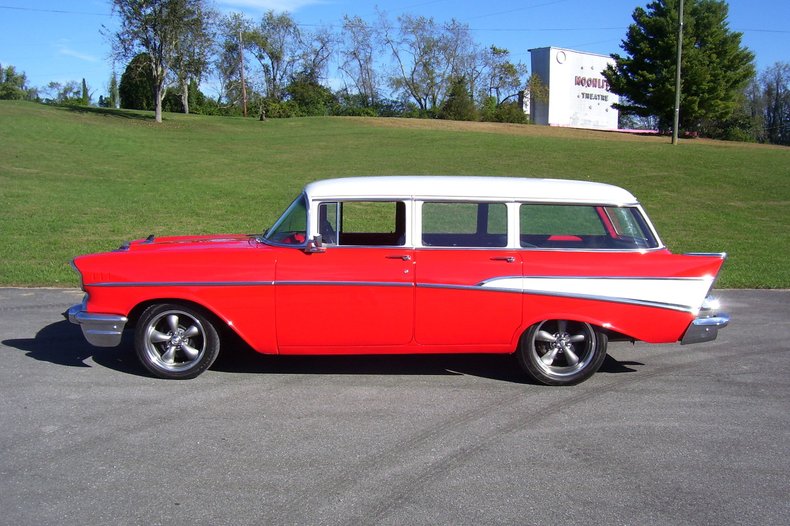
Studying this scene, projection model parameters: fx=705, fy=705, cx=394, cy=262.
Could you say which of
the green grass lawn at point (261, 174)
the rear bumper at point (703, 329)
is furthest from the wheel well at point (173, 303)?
the green grass lawn at point (261, 174)

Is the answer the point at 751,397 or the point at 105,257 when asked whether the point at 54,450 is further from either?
the point at 751,397

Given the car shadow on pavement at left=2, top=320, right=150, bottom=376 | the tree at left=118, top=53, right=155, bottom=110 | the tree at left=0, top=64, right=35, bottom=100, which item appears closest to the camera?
the car shadow on pavement at left=2, top=320, right=150, bottom=376

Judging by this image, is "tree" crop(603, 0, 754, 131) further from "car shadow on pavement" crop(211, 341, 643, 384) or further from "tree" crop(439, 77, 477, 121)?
"car shadow on pavement" crop(211, 341, 643, 384)

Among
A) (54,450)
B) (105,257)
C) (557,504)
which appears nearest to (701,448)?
(557,504)

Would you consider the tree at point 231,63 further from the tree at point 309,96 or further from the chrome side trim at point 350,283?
the chrome side trim at point 350,283

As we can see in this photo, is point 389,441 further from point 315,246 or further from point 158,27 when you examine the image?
point 158,27

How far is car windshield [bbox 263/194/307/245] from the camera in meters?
5.75

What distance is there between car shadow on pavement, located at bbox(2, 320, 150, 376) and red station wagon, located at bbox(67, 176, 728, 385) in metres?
0.54

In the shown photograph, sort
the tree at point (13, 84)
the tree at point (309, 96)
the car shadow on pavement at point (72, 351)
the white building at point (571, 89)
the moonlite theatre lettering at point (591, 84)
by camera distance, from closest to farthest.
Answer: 1. the car shadow on pavement at point (72, 351)
2. the tree at point (309, 96)
3. the white building at point (571, 89)
4. the moonlite theatre lettering at point (591, 84)
5. the tree at point (13, 84)

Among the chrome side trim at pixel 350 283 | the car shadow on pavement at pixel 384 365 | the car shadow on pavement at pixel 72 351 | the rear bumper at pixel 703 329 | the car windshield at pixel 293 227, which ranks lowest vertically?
the car shadow on pavement at pixel 384 365

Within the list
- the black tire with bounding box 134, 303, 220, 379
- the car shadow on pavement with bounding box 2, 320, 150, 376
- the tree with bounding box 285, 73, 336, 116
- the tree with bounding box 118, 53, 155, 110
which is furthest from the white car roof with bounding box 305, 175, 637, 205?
the tree with bounding box 118, 53, 155, 110

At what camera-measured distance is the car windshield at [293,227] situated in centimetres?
575

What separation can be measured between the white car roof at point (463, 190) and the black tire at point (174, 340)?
1.38 metres

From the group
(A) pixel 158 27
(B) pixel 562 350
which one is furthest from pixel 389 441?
(A) pixel 158 27
